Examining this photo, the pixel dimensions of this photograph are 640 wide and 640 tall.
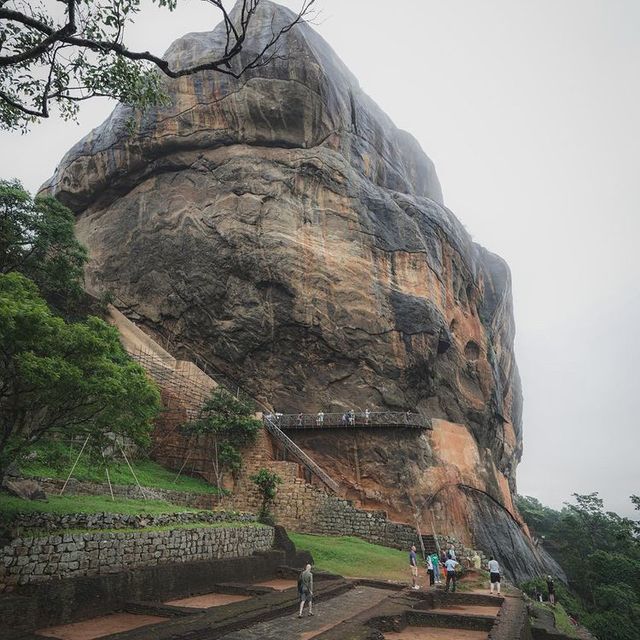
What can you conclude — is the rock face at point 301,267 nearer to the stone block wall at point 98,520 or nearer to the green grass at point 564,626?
the green grass at point 564,626

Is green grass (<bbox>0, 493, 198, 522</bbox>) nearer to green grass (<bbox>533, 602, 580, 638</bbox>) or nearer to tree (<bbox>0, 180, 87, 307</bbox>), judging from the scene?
green grass (<bbox>533, 602, 580, 638</bbox>)

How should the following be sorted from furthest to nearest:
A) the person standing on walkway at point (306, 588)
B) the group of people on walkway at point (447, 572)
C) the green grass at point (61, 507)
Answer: the group of people on walkway at point (447, 572) < the person standing on walkway at point (306, 588) < the green grass at point (61, 507)

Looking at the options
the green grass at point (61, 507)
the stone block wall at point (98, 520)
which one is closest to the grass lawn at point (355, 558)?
the stone block wall at point (98, 520)

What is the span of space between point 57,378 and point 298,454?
16.0m

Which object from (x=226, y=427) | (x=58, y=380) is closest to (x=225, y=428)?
(x=226, y=427)

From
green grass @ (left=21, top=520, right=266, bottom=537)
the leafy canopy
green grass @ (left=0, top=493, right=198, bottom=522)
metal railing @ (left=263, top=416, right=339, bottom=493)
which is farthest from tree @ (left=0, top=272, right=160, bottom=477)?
metal railing @ (left=263, top=416, right=339, bottom=493)

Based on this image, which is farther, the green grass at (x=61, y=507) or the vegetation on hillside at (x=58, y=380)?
the green grass at (x=61, y=507)

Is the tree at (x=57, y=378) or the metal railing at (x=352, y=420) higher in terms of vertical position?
the metal railing at (x=352, y=420)

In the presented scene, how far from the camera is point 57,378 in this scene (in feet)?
26.3

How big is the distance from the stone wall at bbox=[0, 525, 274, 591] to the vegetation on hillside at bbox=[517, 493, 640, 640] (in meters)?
14.8

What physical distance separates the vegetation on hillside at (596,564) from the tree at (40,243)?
77.8 ft

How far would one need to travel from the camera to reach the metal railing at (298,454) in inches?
867

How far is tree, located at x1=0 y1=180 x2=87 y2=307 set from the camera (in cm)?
1984

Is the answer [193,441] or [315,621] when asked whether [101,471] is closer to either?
[315,621]
